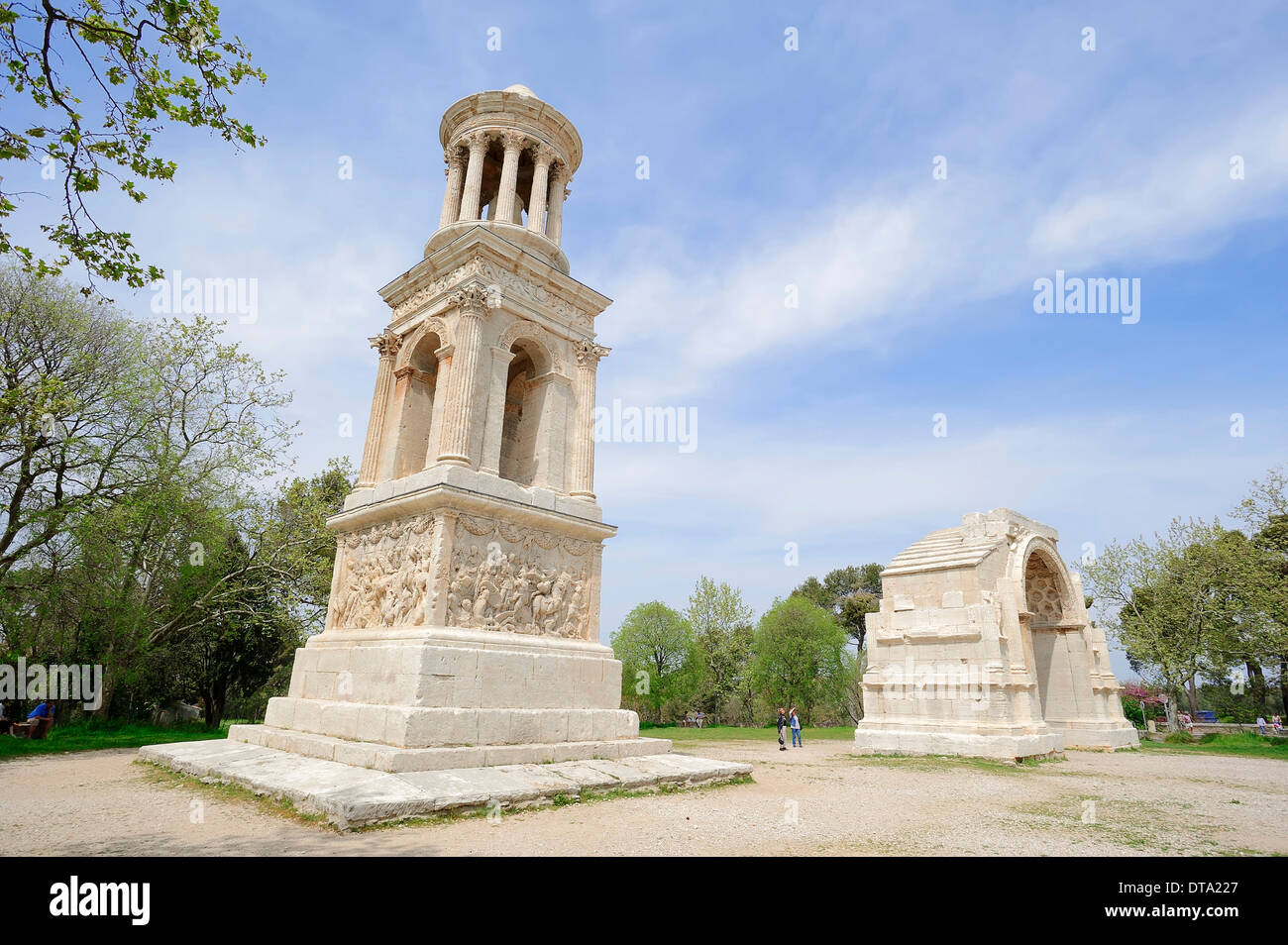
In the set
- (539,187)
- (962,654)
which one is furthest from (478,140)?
(962,654)

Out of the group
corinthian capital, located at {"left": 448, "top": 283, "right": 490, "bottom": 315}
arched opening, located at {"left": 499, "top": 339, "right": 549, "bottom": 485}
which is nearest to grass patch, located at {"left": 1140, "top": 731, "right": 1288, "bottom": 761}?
arched opening, located at {"left": 499, "top": 339, "right": 549, "bottom": 485}

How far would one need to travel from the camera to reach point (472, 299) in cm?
1165

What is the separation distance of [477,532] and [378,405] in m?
4.60

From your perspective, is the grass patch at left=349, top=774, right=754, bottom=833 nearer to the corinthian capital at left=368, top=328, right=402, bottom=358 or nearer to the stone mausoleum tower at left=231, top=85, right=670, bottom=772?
the stone mausoleum tower at left=231, top=85, right=670, bottom=772

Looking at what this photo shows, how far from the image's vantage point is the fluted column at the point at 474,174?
1426cm

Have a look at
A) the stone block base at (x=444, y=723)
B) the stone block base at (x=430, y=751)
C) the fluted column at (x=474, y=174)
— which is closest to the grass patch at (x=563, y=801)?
the stone block base at (x=430, y=751)

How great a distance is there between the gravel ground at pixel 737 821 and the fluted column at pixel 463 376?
5591 millimetres

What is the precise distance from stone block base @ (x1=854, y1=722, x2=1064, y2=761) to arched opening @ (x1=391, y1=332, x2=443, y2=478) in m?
12.6

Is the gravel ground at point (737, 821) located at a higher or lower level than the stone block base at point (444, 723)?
lower

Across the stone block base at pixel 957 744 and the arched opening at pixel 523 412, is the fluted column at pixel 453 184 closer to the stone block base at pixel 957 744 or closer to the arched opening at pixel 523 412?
the arched opening at pixel 523 412

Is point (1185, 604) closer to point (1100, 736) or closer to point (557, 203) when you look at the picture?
point (1100, 736)

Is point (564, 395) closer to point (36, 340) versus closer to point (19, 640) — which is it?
point (36, 340)

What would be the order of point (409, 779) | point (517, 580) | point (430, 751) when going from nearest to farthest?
point (409, 779) < point (430, 751) < point (517, 580)

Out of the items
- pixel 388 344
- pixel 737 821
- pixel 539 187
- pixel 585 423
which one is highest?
pixel 539 187
